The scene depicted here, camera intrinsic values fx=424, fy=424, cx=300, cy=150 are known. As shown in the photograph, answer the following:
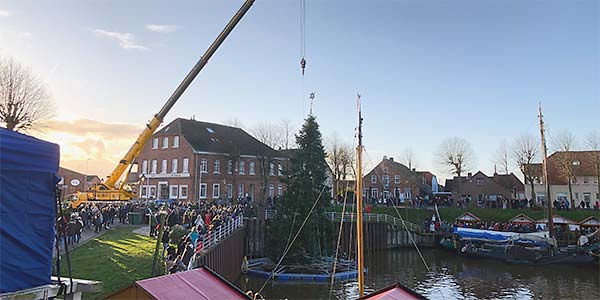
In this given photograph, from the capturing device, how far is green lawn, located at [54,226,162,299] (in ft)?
51.1

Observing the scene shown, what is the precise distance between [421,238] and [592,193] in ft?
89.2

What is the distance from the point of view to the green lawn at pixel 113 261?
51.1 ft

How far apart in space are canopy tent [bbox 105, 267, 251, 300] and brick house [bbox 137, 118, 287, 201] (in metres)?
46.1

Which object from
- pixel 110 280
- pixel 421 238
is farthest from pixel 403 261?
pixel 110 280

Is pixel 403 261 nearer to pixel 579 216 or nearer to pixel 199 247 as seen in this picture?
pixel 579 216

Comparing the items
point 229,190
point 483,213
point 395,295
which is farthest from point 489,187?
point 395,295

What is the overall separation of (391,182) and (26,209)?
234 feet

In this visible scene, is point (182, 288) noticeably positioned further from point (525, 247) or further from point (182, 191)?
point (182, 191)

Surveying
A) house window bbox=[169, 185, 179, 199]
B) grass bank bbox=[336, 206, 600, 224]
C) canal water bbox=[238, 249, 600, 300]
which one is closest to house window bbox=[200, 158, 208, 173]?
house window bbox=[169, 185, 179, 199]

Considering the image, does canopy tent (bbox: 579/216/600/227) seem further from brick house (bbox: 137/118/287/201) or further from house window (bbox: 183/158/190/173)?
house window (bbox: 183/158/190/173)

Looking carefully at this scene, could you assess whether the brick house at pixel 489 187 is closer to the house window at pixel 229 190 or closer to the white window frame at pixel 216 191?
the house window at pixel 229 190

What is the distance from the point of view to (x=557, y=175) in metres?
60.2

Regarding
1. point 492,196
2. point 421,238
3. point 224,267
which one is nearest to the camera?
point 224,267

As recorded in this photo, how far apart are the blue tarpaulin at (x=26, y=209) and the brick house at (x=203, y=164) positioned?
155ft
